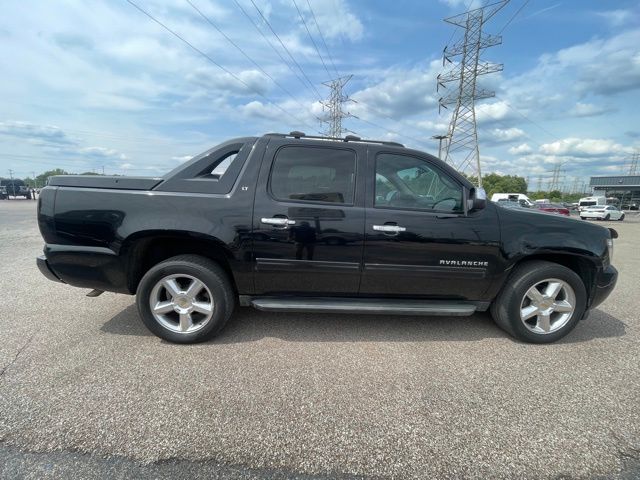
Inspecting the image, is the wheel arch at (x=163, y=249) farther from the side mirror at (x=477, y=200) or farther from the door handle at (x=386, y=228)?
the side mirror at (x=477, y=200)

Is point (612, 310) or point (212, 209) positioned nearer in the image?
point (212, 209)

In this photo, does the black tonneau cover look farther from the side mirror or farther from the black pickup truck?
the side mirror

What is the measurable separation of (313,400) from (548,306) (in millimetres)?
2490

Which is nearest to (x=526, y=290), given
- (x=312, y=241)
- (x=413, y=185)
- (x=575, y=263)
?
(x=575, y=263)

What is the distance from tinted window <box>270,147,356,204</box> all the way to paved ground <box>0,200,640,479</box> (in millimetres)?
1375

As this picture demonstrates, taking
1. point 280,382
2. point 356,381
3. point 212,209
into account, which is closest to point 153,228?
point 212,209

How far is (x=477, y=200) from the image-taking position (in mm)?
2967

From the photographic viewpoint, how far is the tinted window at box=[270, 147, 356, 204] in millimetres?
3004

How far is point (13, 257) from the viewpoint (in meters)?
6.19

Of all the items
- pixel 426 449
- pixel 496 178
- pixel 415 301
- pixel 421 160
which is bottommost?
pixel 426 449

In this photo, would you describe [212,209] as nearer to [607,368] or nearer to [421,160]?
[421,160]

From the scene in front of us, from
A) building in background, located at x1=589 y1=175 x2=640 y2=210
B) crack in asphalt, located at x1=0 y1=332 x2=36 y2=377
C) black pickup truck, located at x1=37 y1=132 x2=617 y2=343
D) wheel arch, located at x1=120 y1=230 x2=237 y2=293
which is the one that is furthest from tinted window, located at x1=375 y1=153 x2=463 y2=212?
building in background, located at x1=589 y1=175 x2=640 y2=210

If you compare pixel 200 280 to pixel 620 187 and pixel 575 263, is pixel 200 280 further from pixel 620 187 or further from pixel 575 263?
pixel 620 187

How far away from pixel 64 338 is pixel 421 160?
148 inches
